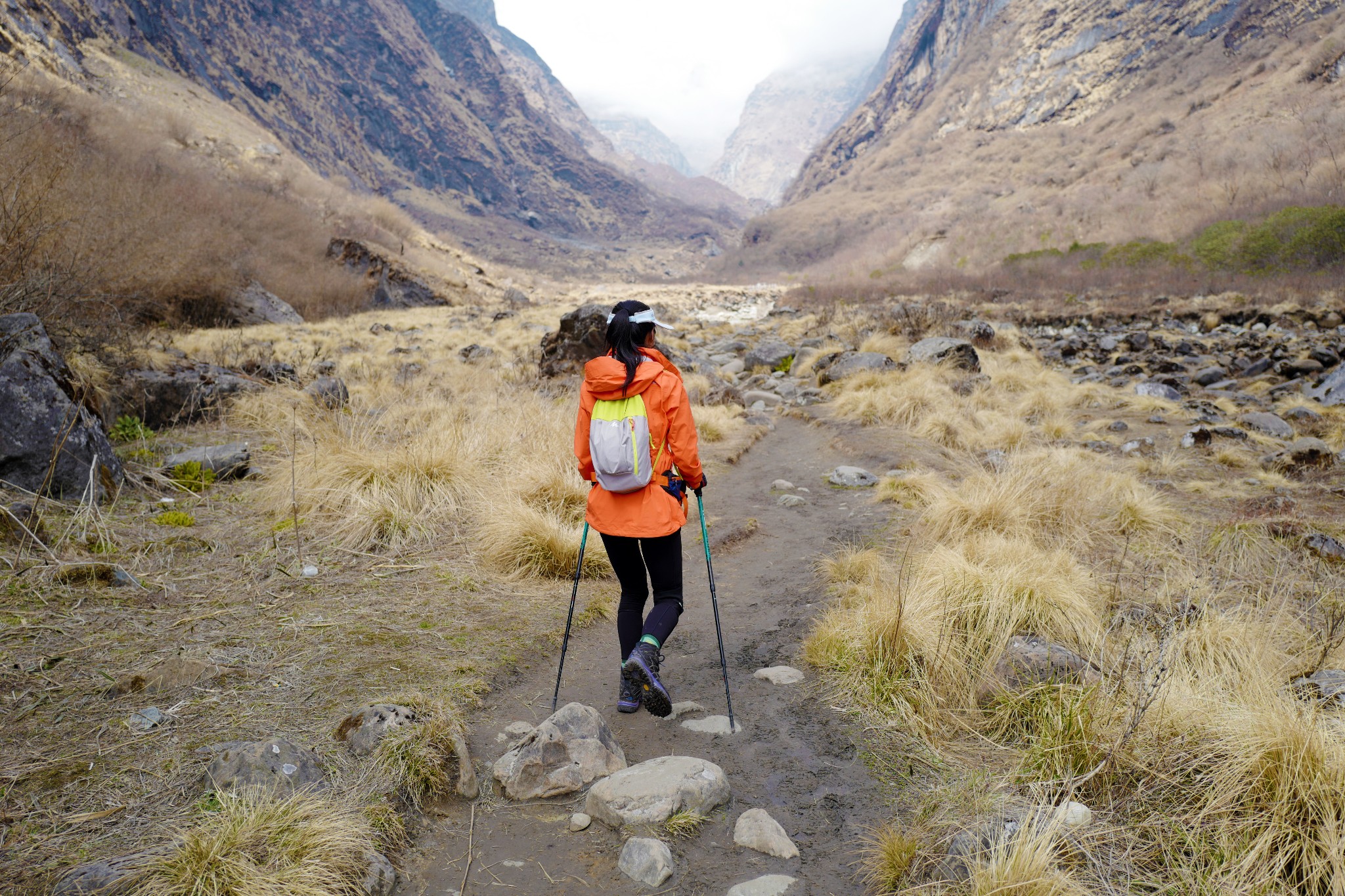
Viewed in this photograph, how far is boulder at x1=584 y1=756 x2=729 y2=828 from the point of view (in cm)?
233

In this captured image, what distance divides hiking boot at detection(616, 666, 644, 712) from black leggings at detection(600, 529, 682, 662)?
0.34 ft

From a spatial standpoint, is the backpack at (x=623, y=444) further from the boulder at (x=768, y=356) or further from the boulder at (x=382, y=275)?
the boulder at (x=382, y=275)

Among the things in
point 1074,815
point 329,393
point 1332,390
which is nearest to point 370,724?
point 1074,815

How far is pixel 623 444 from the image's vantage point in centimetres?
273

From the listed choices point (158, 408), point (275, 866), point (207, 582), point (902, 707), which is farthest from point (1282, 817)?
point (158, 408)

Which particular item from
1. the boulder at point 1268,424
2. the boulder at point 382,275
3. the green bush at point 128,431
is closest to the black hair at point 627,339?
the green bush at point 128,431

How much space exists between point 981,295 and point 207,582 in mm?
29384

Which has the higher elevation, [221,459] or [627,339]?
[627,339]

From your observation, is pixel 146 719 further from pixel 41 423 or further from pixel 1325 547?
pixel 1325 547

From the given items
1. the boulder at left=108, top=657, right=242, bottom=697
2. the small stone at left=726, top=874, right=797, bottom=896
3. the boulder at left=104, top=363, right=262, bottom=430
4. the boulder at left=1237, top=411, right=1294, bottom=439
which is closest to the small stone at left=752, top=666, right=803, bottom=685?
the small stone at left=726, top=874, right=797, bottom=896

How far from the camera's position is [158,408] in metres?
6.97

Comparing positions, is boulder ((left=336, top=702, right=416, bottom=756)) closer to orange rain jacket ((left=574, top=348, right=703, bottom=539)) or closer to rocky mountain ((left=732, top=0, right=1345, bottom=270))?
orange rain jacket ((left=574, top=348, right=703, bottom=539))

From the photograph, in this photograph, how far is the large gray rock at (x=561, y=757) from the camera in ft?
8.24

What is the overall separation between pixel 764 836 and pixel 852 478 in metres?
4.87
